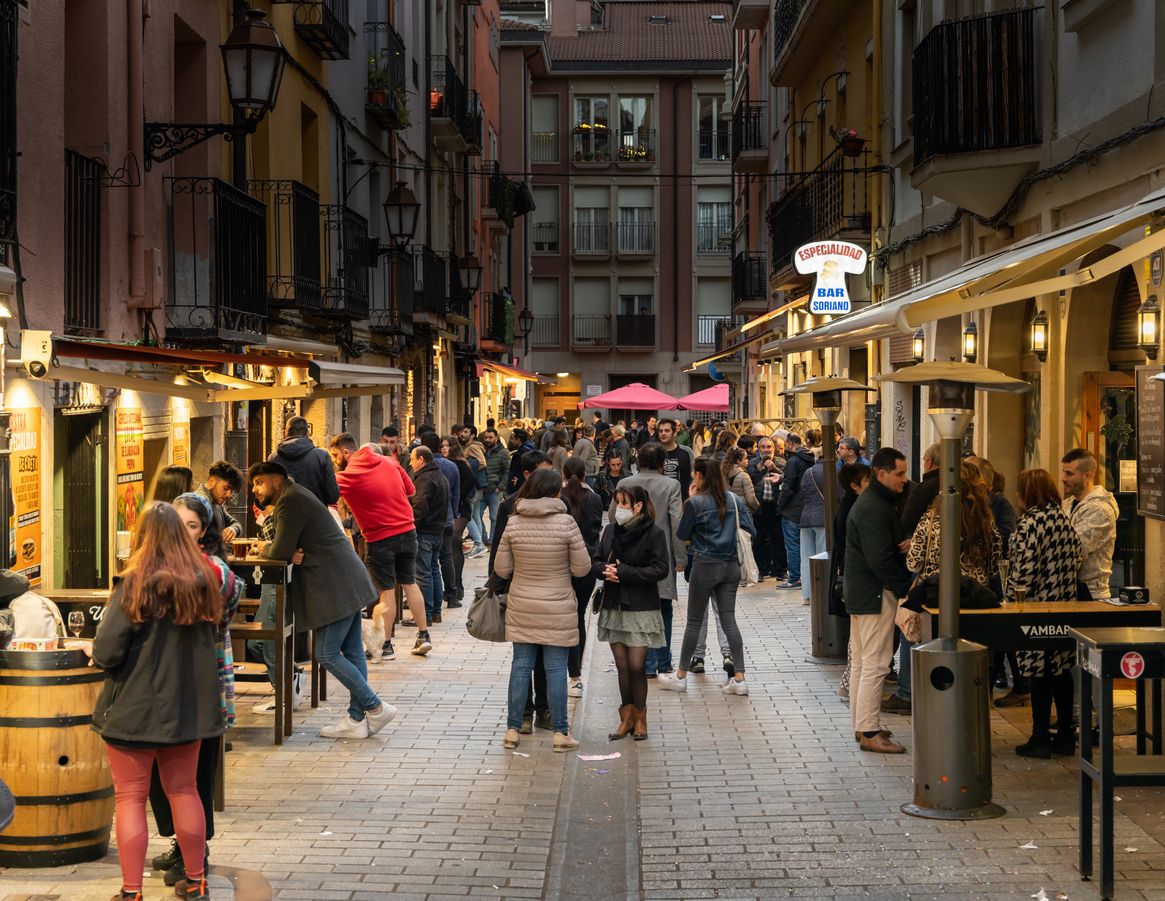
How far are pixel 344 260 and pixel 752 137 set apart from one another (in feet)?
59.6

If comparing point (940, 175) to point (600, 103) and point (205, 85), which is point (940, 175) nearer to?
point (205, 85)

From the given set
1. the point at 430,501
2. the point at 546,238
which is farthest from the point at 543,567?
the point at 546,238

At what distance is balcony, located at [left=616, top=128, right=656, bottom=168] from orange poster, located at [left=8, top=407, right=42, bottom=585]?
47.6 metres

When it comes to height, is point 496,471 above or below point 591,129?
below

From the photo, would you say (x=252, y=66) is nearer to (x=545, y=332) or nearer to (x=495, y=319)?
(x=495, y=319)

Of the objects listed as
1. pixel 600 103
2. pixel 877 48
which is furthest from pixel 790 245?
pixel 600 103

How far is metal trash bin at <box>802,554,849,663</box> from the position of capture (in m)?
13.0

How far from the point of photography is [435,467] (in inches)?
581

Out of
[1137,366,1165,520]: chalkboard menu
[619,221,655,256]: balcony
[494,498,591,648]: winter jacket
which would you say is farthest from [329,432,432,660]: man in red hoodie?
[619,221,655,256]: balcony

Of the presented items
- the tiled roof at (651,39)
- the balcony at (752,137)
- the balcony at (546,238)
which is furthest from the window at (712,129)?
the balcony at (752,137)

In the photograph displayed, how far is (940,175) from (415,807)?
828 centimetres

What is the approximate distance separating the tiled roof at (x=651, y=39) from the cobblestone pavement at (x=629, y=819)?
48034mm

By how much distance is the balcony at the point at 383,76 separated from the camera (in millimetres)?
24750

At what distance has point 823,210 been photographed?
79.9 feet
